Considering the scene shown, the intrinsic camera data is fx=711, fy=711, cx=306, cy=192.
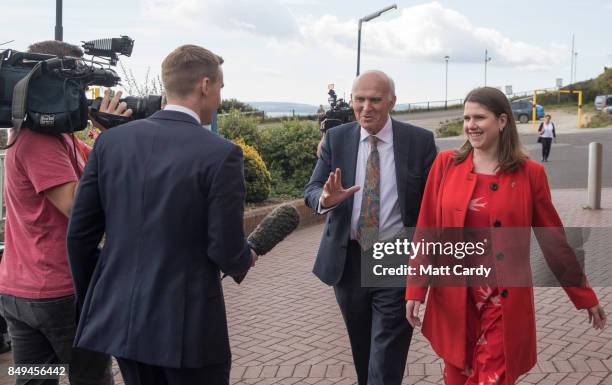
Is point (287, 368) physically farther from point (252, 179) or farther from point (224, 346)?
point (252, 179)

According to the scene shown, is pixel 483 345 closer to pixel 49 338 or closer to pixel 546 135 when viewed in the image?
pixel 49 338

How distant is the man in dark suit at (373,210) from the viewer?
373 centimetres

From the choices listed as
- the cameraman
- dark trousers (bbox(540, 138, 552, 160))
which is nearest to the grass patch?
dark trousers (bbox(540, 138, 552, 160))

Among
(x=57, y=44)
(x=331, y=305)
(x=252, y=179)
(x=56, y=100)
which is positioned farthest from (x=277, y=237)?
(x=252, y=179)

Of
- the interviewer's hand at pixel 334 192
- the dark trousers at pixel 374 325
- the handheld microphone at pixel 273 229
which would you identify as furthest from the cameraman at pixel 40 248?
the dark trousers at pixel 374 325

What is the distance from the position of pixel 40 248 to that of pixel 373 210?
171 cm

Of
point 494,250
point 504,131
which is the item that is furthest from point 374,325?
point 504,131

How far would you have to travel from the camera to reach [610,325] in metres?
5.84

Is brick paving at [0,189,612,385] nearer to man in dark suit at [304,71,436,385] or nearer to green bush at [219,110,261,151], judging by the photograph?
man in dark suit at [304,71,436,385]

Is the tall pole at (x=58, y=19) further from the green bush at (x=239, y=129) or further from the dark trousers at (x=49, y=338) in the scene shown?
the dark trousers at (x=49, y=338)

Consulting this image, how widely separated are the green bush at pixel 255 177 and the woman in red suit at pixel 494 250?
7590mm

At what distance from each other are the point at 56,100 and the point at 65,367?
3.81 ft

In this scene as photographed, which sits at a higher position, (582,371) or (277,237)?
(277,237)

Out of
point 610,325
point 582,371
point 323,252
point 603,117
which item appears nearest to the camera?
point 323,252
